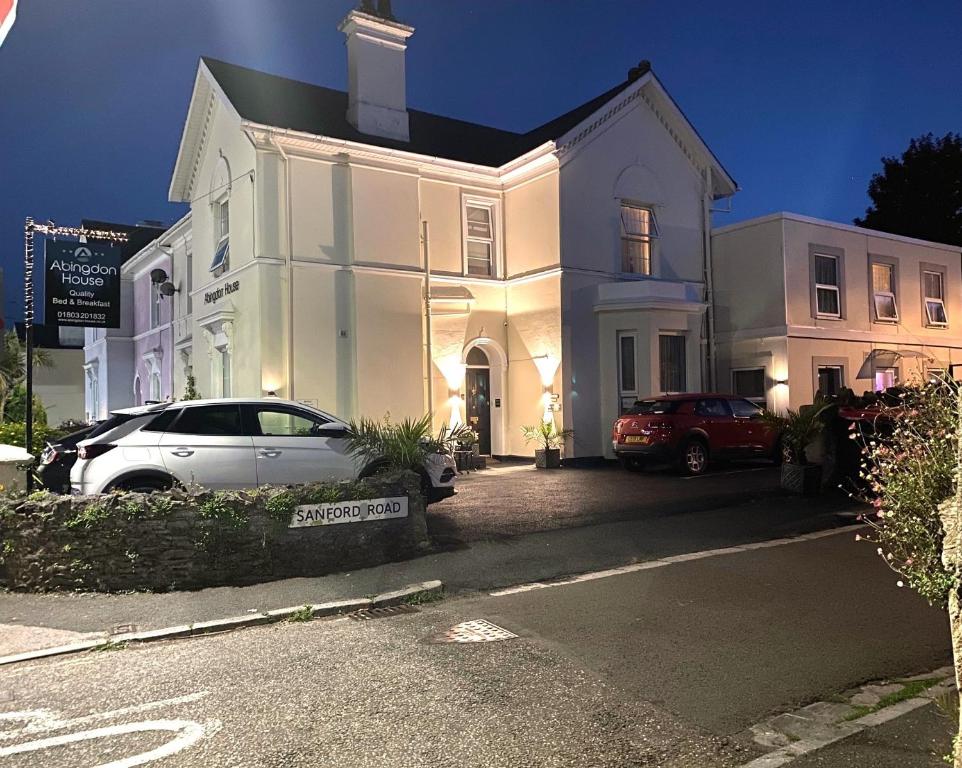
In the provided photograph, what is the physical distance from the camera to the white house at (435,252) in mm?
15422

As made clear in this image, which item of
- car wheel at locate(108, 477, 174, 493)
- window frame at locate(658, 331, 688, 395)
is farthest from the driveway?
car wheel at locate(108, 477, 174, 493)

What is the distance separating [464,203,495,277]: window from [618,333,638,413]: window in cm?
365

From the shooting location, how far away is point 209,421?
8.84 m

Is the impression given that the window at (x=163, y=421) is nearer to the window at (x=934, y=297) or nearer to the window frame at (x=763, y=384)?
the window frame at (x=763, y=384)

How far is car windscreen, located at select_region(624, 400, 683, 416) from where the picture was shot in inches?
566

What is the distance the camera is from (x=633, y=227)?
61.0ft

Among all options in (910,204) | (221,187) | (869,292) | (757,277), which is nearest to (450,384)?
(221,187)

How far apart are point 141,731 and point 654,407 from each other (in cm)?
1193

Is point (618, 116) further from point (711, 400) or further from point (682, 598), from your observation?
point (682, 598)

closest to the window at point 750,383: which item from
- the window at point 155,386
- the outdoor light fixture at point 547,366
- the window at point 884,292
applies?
the window at point 884,292

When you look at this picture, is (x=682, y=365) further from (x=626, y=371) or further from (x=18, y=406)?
(x=18, y=406)

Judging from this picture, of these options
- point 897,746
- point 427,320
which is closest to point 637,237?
point 427,320

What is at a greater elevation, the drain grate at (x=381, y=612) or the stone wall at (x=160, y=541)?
the stone wall at (x=160, y=541)

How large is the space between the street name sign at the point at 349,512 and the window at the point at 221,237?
10.7 meters
